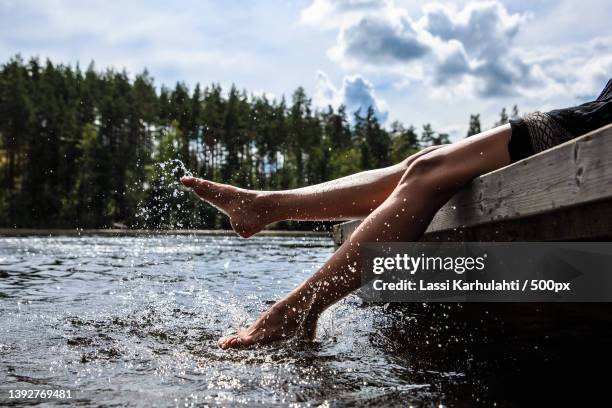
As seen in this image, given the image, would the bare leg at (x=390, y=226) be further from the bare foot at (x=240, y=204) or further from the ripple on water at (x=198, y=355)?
the bare foot at (x=240, y=204)

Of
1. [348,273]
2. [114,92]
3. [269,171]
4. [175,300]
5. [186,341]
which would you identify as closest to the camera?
[348,273]

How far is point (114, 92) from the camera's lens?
50969 millimetres

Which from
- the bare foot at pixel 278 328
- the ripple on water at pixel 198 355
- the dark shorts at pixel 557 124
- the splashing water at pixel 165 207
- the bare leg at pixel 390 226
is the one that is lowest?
the ripple on water at pixel 198 355

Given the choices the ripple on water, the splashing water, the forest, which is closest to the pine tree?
the forest

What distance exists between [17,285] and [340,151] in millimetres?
60309

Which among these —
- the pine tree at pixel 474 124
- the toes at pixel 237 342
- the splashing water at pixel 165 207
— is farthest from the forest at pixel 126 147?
the toes at pixel 237 342

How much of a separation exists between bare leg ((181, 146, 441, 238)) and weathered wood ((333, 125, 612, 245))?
1.06 feet

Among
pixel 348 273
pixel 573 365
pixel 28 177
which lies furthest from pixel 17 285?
pixel 28 177

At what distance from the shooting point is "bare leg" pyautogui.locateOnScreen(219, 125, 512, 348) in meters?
2.01

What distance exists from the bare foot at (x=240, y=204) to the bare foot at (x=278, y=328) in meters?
0.75

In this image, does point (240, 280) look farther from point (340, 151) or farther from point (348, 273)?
point (340, 151)

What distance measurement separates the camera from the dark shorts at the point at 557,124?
1900mm

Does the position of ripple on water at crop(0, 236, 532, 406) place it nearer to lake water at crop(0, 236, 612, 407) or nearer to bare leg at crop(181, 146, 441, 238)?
lake water at crop(0, 236, 612, 407)

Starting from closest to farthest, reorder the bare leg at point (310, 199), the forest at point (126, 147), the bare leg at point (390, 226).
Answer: the bare leg at point (390, 226) → the bare leg at point (310, 199) → the forest at point (126, 147)
